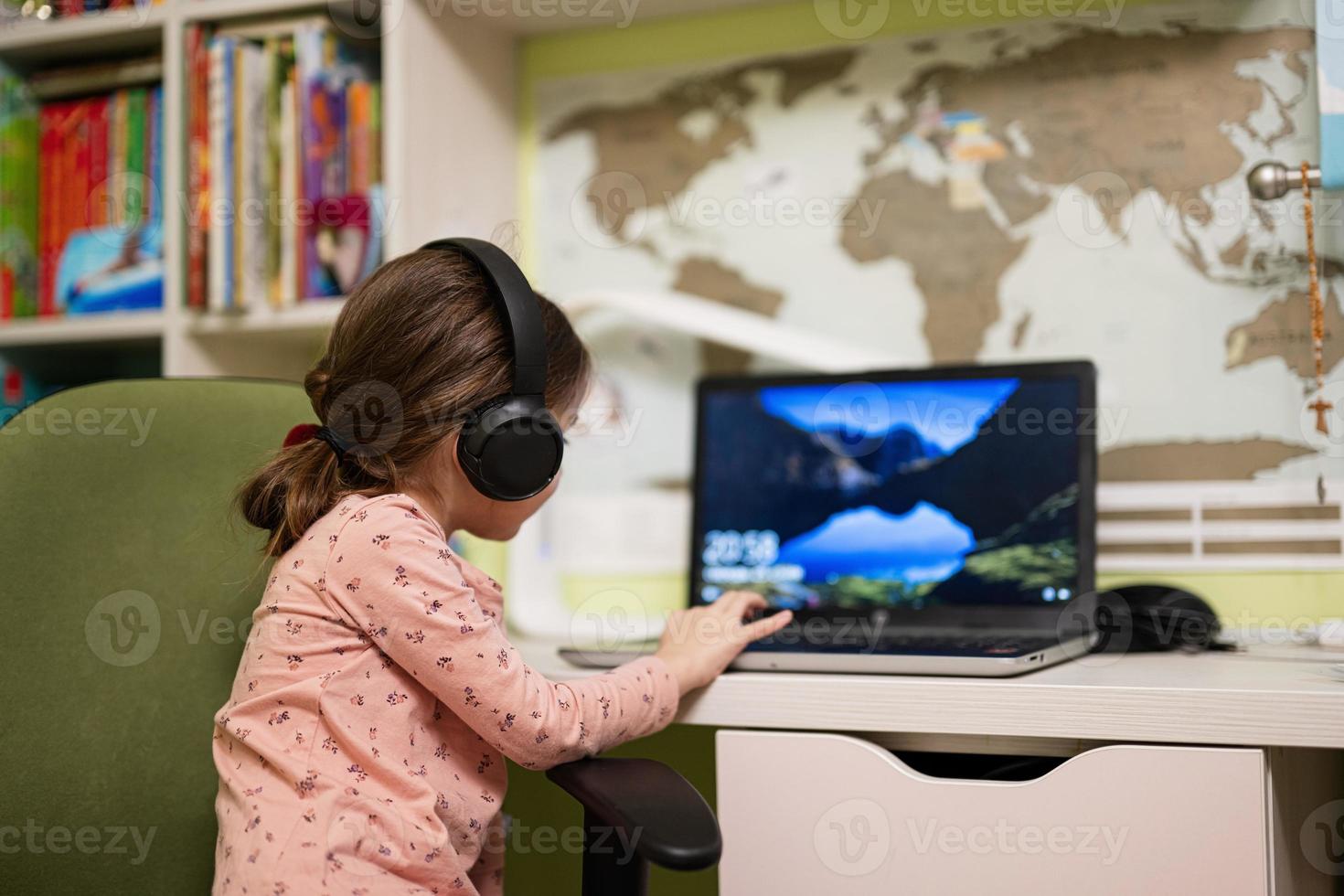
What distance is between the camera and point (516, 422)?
910 mm

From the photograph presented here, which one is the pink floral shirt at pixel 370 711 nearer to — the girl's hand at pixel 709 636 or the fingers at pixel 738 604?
the girl's hand at pixel 709 636

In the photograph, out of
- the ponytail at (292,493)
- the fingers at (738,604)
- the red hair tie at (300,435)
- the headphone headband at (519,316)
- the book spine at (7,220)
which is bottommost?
the fingers at (738,604)

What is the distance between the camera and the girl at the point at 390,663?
2.85 ft

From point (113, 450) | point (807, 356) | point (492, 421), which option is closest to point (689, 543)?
point (807, 356)

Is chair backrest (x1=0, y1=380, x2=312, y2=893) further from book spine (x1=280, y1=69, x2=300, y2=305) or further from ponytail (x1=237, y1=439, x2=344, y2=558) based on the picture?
book spine (x1=280, y1=69, x2=300, y2=305)

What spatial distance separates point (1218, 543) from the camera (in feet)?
4.46

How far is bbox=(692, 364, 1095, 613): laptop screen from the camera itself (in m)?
1.27

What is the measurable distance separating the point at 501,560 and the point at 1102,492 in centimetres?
82

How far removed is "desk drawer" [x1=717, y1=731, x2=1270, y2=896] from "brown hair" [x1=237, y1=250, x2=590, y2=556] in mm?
375

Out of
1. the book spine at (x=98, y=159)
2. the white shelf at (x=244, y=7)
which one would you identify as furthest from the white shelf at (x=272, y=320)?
the white shelf at (x=244, y=7)

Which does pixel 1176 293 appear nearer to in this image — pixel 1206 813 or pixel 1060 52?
pixel 1060 52

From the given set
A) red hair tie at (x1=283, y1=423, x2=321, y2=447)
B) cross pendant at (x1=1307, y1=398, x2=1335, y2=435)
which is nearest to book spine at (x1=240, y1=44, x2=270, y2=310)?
red hair tie at (x1=283, y1=423, x2=321, y2=447)

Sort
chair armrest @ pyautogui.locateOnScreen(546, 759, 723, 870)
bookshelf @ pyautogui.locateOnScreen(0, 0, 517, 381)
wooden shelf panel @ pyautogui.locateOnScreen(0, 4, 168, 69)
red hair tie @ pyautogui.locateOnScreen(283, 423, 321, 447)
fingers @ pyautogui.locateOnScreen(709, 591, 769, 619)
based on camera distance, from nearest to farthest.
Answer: chair armrest @ pyautogui.locateOnScreen(546, 759, 723, 870)
red hair tie @ pyautogui.locateOnScreen(283, 423, 321, 447)
fingers @ pyautogui.locateOnScreen(709, 591, 769, 619)
bookshelf @ pyautogui.locateOnScreen(0, 0, 517, 381)
wooden shelf panel @ pyautogui.locateOnScreen(0, 4, 168, 69)

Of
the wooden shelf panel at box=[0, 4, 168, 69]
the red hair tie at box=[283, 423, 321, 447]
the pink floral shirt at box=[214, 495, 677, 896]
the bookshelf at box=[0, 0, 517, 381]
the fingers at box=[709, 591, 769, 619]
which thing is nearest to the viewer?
the pink floral shirt at box=[214, 495, 677, 896]
